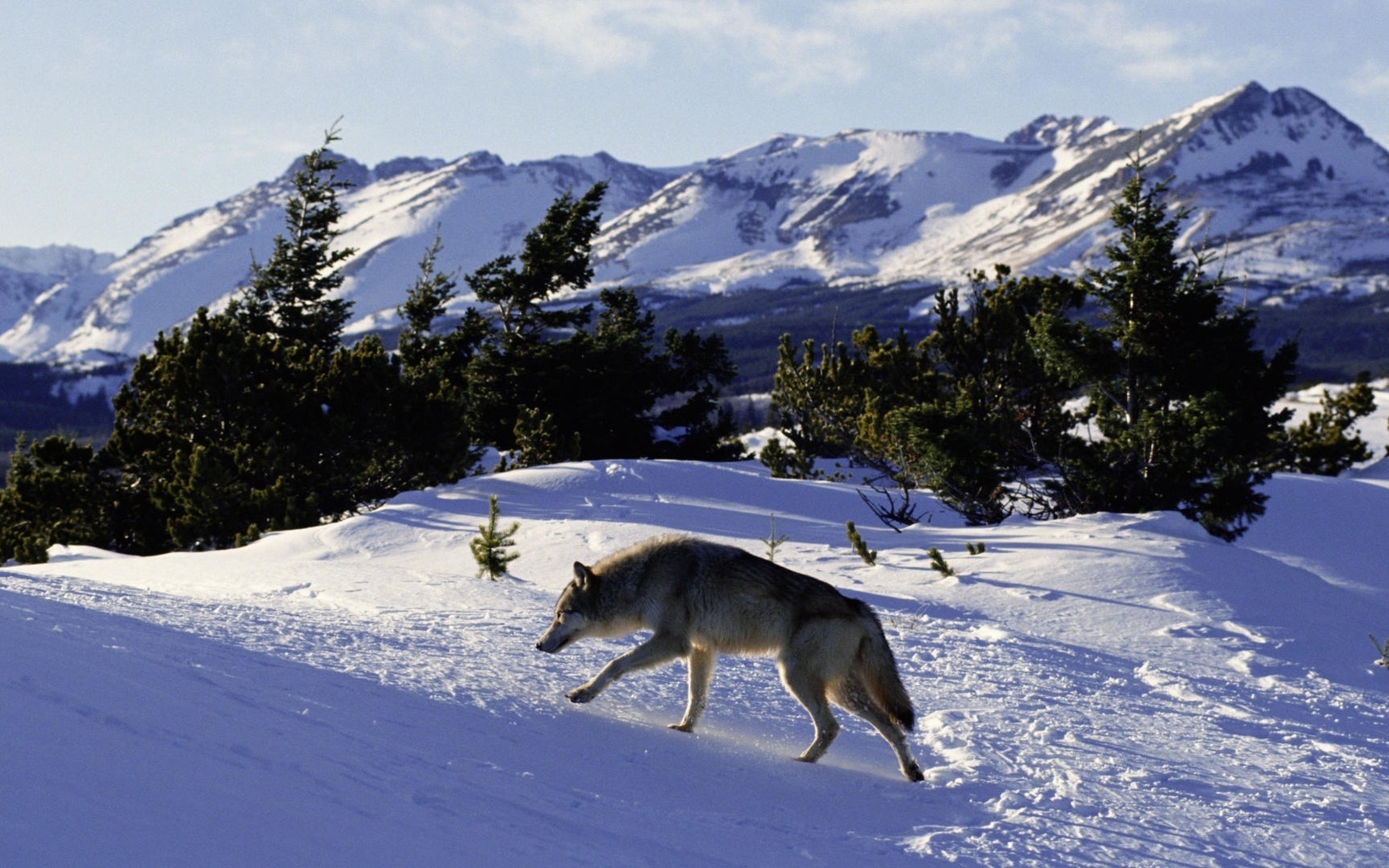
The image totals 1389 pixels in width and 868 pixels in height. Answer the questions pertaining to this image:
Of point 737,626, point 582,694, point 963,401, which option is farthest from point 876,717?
point 963,401

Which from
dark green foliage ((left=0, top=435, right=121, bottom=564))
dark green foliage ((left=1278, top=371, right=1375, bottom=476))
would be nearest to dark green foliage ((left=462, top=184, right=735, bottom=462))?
dark green foliage ((left=0, top=435, right=121, bottom=564))

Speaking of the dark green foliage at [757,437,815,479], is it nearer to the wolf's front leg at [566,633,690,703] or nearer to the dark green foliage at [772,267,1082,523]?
the dark green foliage at [772,267,1082,523]

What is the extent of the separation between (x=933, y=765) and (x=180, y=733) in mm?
3557

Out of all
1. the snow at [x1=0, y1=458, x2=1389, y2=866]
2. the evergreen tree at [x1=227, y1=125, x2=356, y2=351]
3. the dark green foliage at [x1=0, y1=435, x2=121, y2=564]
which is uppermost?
the evergreen tree at [x1=227, y1=125, x2=356, y2=351]

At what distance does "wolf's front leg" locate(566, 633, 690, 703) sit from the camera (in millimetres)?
5785

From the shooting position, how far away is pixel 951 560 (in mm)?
12734

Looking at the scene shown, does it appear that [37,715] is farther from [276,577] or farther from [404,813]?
[276,577]


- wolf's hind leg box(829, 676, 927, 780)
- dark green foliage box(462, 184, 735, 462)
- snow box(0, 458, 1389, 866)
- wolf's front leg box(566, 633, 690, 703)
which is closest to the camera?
snow box(0, 458, 1389, 866)

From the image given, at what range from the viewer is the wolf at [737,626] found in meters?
5.48

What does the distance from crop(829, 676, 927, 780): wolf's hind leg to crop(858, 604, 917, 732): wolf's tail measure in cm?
3

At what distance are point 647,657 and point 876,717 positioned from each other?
1.23 metres

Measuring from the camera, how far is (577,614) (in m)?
6.06

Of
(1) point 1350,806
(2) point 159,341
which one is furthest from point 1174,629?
(2) point 159,341

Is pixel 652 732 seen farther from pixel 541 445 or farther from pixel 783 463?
pixel 783 463
